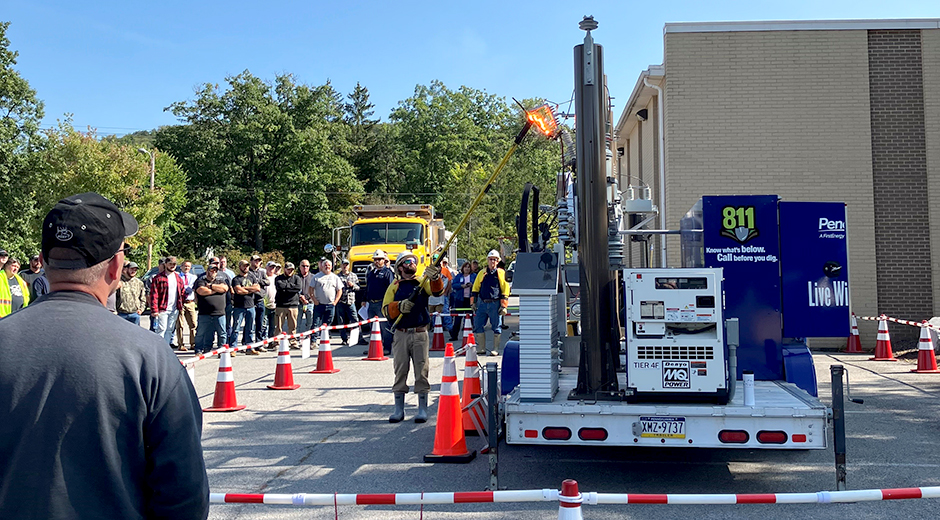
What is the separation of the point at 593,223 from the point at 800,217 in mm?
2183

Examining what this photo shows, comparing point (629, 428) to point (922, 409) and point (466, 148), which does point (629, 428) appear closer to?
point (922, 409)

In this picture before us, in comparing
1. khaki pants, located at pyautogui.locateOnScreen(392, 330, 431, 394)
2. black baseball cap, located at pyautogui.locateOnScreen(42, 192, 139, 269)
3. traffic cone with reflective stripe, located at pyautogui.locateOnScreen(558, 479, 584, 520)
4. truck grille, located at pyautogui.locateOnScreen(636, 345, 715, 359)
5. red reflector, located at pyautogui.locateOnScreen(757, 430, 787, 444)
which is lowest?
red reflector, located at pyautogui.locateOnScreen(757, 430, 787, 444)

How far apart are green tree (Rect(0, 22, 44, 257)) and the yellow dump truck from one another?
2520 cm

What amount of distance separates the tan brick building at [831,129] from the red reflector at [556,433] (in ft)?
37.5

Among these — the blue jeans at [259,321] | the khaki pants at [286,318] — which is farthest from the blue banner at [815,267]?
the blue jeans at [259,321]

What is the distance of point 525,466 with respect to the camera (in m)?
6.96

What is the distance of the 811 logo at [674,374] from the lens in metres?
5.90

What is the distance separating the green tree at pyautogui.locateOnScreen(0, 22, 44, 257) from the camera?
138 ft

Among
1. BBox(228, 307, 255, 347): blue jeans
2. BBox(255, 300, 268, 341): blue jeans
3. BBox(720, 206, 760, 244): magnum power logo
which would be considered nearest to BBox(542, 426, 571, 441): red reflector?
BBox(720, 206, 760, 244): magnum power logo

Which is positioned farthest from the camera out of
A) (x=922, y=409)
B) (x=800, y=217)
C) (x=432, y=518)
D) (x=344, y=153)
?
(x=344, y=153)

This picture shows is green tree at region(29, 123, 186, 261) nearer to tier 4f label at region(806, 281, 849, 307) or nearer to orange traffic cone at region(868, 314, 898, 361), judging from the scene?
orange traffic cone at region(868, 314, 898, 361)

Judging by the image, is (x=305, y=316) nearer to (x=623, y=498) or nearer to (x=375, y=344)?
(x=375, y=344)

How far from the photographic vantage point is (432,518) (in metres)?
5.48

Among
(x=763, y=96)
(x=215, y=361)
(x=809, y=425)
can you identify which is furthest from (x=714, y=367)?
(x=763, y=96)
